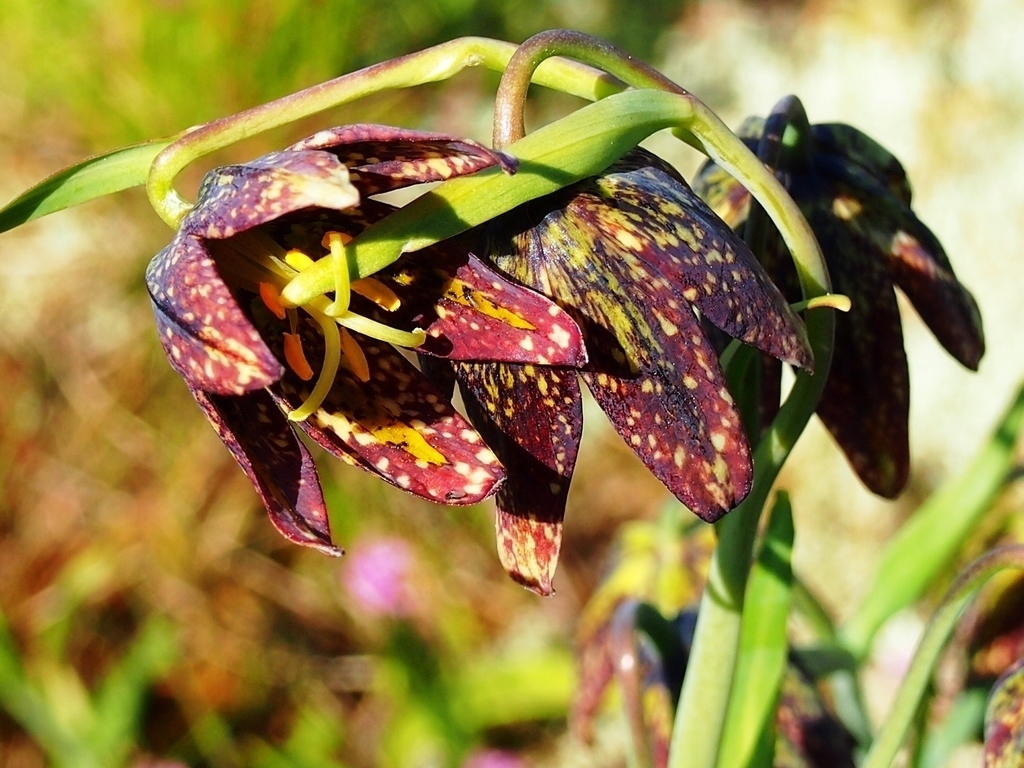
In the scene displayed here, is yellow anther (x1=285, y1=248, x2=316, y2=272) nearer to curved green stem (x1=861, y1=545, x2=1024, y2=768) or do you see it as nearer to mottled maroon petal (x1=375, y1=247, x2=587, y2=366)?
mottled maroon petal (x1=375, y1=247, x2=587, y2=366)

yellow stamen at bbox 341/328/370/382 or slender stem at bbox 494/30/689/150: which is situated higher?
slender stem at bbox 494/30/689/150

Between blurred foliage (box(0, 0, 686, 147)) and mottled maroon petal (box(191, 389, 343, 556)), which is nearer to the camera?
mottled maroon petal (box(191, 389, 343, 556))

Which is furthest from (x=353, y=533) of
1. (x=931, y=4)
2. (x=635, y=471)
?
(x=931, y=4)

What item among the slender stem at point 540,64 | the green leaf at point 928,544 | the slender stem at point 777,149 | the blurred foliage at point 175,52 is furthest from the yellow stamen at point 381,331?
the blurred foliage at point 175,52

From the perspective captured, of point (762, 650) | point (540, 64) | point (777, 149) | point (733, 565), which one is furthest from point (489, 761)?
point (540, 64)

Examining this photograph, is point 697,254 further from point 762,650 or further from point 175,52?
point 175,52

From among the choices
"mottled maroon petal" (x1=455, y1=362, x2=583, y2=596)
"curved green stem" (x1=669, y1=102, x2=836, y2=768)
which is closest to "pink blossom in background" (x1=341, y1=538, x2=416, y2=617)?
"curved green stem" (x1=669, y1=102, x2=836, y2=768)
